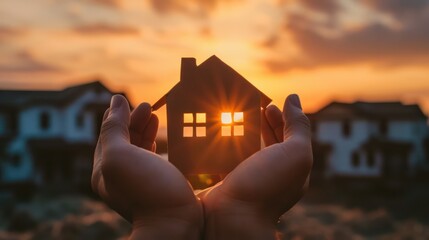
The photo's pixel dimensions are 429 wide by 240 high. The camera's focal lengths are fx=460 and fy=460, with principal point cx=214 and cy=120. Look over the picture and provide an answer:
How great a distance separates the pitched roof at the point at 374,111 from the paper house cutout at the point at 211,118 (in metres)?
36.7

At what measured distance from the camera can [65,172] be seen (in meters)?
35.7

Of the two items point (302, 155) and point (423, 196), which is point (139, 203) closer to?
point (302, 155)

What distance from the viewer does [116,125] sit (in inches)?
121

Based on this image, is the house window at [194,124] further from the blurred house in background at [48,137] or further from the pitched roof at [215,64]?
the blurred house in background at [48,137]

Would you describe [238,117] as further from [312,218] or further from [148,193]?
Answer: [312,218]

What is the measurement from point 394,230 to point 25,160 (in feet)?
86.6

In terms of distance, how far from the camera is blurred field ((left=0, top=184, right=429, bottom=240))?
22078 mm

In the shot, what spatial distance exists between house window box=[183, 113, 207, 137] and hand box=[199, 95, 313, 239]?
3.42 ft

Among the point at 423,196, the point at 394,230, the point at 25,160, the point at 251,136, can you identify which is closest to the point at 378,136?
the point at 423,196

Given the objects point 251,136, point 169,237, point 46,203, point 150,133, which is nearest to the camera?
point 169,237

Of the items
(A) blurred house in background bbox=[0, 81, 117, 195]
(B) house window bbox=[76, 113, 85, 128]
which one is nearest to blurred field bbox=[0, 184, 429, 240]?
(A) blurred house in background bbox=[0, 81, 117, 195]

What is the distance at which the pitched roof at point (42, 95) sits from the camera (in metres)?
34.1

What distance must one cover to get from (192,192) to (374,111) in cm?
3938

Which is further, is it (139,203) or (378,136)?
(378,136)
